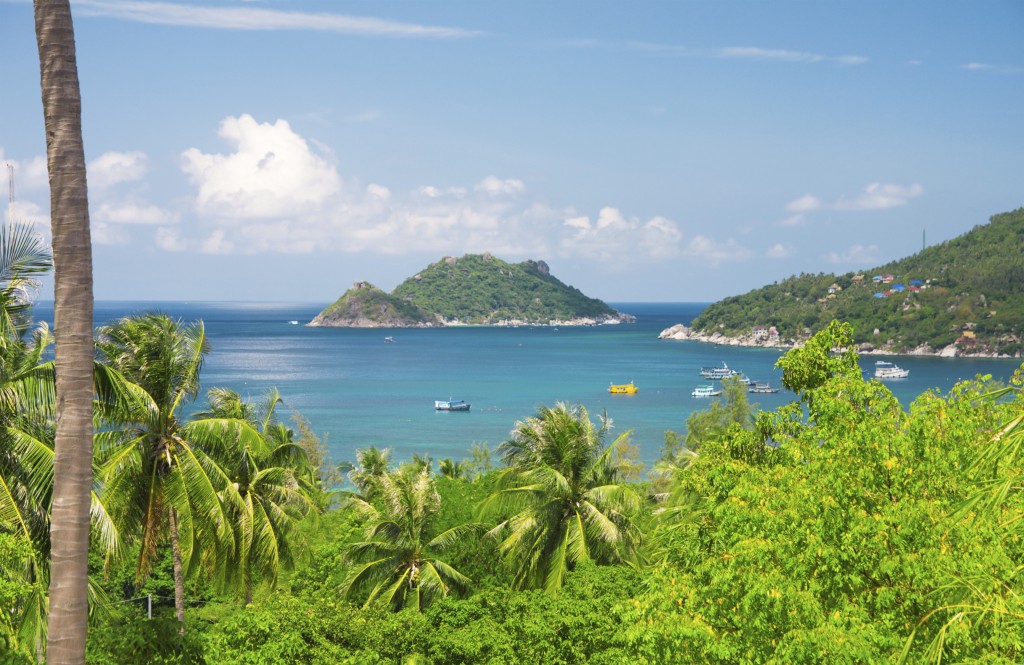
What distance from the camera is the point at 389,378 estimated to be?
118250 mm

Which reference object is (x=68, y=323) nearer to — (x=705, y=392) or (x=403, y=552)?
(x=403, y=552)

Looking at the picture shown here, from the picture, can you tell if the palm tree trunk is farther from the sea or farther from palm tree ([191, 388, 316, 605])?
the sea

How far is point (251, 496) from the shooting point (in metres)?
17.0

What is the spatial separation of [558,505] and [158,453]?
913 centimetres

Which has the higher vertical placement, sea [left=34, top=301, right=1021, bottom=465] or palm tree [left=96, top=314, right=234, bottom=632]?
palm tree [left=96, top=314, right=234, bottom=632]

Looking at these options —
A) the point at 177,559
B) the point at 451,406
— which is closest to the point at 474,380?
the point at 451,406

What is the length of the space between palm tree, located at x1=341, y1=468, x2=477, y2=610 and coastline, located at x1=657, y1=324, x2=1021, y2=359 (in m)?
79.1

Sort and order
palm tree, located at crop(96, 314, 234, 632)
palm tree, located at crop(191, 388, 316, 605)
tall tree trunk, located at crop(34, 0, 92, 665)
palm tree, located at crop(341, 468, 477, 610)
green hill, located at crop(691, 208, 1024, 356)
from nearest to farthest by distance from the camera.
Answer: tall tree trunk, located at crop(34, 0, 92, 665), palm tree, located at crop(96, 314, 234, 632), palm tree, located at crop(191, 388, 316, 605), palm tree, located at crop(341, 468, 477, 610), green hill, located at crop(691, 208, 1024, 356)

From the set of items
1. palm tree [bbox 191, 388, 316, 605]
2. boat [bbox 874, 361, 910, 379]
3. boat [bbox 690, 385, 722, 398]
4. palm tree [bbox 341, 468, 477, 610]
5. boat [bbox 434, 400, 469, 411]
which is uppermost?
palm tree [bbox 191, 388, 316, 605]

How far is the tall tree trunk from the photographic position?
6254mm

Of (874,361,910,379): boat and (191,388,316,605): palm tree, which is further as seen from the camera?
(874,361,910,379): boat

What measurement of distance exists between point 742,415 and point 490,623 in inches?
1260

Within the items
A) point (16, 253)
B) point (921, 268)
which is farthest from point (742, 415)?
point (921, 268)

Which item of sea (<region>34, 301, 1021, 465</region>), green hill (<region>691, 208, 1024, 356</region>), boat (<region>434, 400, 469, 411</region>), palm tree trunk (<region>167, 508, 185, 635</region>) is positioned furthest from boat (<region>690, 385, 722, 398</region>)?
palm tree trunk (<region>167, 508, 185, 635</region>)
